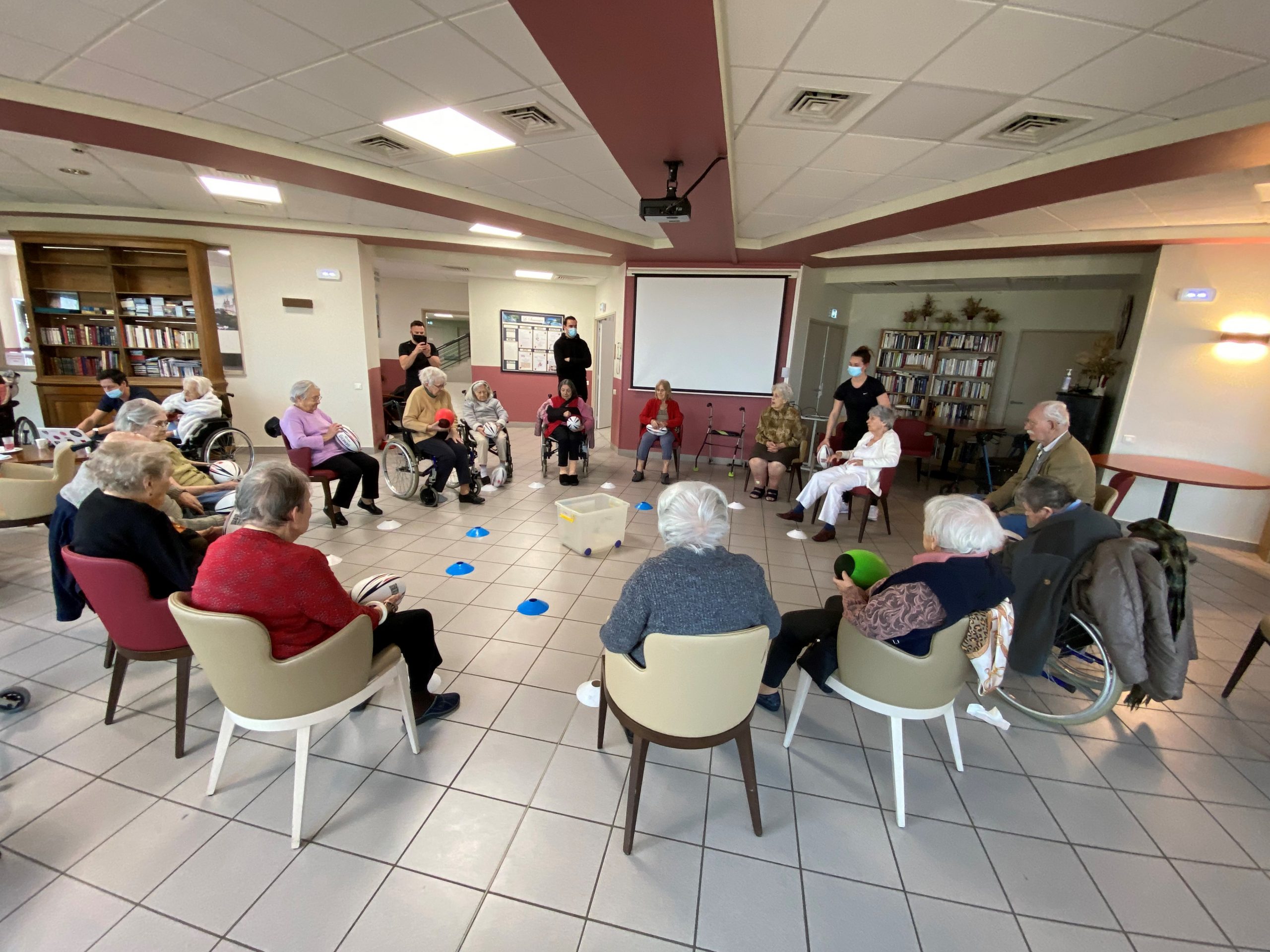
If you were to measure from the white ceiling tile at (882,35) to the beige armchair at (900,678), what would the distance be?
81.7 inches

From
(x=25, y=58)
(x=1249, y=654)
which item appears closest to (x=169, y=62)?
(x=25, y=58)

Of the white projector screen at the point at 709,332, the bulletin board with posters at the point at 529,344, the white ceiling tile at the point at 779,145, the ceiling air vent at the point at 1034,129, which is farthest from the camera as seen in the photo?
the bulletin board with posters at the point at 529,344

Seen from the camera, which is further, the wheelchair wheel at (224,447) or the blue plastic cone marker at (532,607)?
the wheelchair wheel at (224,447)

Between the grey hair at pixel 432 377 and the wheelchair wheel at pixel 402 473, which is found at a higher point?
the grey hair at pixel 432 377

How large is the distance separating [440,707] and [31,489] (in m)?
2.86

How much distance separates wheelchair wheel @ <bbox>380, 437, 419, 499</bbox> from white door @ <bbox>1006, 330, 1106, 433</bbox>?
7990mm

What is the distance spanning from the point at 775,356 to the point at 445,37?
5.41m

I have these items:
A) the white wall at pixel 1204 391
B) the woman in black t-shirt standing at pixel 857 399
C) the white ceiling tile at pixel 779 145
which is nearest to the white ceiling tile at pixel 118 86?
the white ceiling tile at pixel 779 145

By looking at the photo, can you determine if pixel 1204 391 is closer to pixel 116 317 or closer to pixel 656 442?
pixel 656 442

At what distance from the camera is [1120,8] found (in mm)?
1681

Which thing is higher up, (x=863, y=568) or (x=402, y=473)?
(x=863, y=568)

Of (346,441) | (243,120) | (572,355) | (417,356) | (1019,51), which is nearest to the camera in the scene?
(1019,51)

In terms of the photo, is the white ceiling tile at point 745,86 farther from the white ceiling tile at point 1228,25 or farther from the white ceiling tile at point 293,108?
the white ceiling tile at point 293,108

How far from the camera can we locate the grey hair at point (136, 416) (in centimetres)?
276
